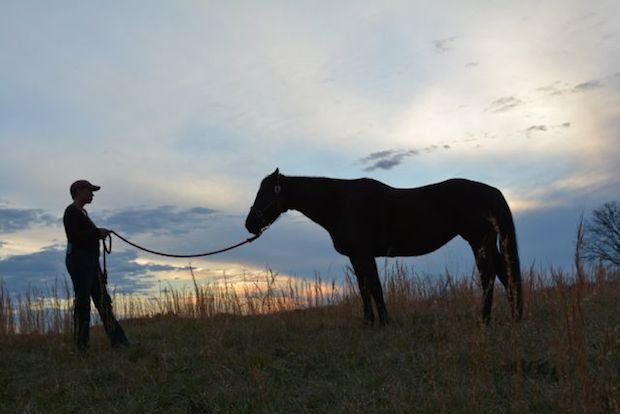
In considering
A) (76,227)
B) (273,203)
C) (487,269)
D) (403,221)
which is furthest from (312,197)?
(76,227)

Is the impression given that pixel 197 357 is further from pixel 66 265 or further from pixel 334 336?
pixel 66 265

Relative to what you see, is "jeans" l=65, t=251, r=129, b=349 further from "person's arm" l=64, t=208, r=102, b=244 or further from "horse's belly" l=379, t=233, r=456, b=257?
"horse's belly" l=379, t=233, r=456, b=257

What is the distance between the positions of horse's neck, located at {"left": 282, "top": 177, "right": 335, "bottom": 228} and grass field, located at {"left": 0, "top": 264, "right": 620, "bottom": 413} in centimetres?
161

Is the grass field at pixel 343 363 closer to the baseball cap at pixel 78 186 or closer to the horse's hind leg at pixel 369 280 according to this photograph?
the horse's hind leg at pixel 369 280

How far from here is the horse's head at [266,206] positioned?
8.46m

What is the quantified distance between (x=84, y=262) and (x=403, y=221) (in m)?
4.32

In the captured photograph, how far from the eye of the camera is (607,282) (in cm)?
1177

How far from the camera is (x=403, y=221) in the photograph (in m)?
8.07

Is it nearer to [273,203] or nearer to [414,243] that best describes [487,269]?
[414,243]

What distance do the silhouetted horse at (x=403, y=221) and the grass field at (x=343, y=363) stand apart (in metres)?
0.70

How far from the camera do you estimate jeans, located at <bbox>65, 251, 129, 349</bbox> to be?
25.0ft

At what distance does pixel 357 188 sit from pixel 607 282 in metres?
6.62

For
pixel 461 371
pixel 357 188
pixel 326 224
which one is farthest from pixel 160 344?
pixel 461 371

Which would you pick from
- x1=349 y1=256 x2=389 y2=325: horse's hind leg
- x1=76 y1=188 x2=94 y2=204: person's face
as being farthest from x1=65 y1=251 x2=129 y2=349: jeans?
x1=349 y1=256 x2=389 y2=325: horse's hind leg
